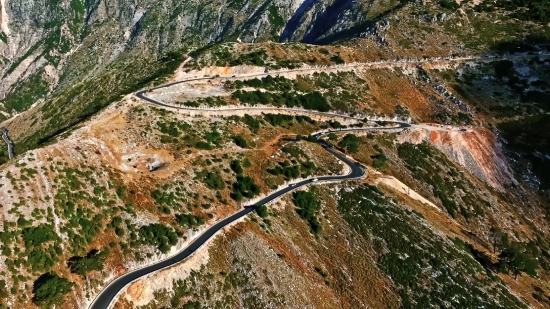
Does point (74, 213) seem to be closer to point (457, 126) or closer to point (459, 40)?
point (457, 126)

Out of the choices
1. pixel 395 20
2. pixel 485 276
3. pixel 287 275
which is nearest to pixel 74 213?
pixel 287 275

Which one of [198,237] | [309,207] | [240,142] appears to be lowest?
[198,237]

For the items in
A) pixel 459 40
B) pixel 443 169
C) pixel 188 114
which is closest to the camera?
pixel 188 114

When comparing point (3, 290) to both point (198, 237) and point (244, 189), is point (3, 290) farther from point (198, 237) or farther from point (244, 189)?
point (244, 189)

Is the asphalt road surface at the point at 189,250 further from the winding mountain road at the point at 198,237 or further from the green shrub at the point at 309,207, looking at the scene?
the green shrub at the point at 309,207

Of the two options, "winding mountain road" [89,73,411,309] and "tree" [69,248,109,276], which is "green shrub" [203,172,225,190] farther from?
"tree" [69,248,109,276]

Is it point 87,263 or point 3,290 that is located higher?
point 3,290

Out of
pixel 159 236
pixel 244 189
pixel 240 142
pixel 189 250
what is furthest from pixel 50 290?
pixel 240 142

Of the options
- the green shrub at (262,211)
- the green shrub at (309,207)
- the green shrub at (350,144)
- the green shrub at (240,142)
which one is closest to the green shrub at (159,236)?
the green shrub at (262,211)
